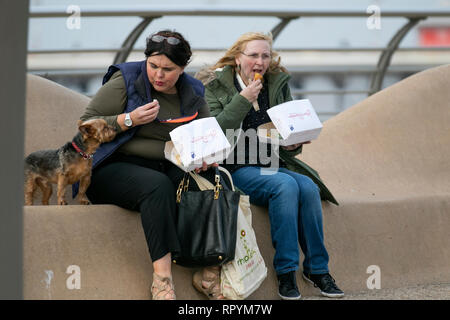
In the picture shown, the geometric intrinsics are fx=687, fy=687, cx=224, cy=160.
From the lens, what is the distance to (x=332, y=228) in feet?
16.5

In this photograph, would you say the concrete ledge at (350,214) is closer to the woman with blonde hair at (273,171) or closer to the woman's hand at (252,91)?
the woman with blonde hair at (273,171)

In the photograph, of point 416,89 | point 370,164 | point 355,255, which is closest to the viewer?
point 355,255

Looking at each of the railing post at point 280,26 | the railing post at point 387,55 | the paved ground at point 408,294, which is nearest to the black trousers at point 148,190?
the paved ground at point 408,294

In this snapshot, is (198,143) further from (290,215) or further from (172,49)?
(290,215)

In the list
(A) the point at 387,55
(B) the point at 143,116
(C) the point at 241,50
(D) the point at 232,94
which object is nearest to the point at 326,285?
(D) the point at 232,94

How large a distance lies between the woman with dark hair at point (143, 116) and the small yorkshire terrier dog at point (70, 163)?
0.05m

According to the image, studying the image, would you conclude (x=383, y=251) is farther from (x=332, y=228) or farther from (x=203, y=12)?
(x=203, y=12)

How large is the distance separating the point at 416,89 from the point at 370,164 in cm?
108

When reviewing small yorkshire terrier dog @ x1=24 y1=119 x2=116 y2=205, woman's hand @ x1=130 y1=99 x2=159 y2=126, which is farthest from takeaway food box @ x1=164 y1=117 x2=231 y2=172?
small yorkshire terrier dog @ x1=24 y1=119 x2=116 y2=205

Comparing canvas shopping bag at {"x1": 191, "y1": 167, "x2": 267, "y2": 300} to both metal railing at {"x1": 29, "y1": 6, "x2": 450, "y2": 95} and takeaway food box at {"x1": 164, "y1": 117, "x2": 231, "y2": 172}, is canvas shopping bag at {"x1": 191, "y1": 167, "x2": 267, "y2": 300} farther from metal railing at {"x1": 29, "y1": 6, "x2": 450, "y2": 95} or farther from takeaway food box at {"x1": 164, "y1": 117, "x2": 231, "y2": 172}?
metal railing at {"x1": 29, "y1": 6, "x2": 450, "y2": 95}

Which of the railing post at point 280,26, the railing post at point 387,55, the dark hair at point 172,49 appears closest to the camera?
the dark hair at point 172,49

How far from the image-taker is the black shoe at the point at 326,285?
4.27 m

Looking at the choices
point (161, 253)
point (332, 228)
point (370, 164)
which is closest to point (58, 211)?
point (161, 253)

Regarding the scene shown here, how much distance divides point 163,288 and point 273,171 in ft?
4.06
